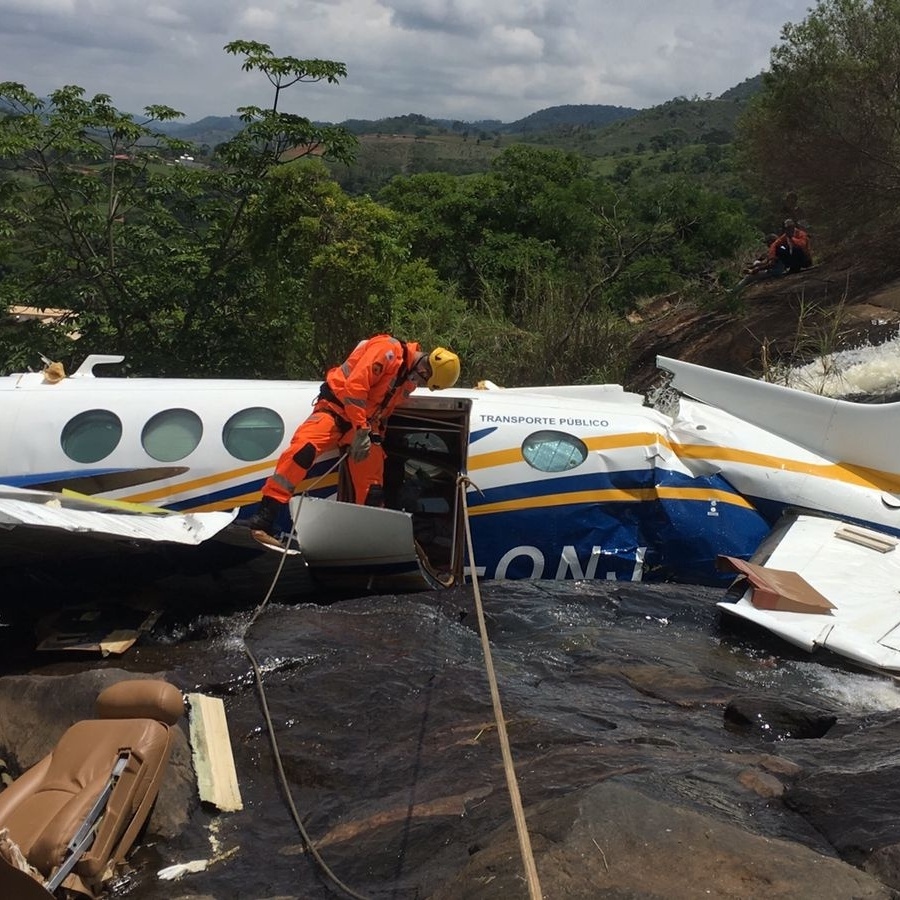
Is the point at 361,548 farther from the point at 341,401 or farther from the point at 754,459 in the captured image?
the point at 754,459

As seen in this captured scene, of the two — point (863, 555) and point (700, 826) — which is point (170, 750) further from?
Answer: point (863, 555)

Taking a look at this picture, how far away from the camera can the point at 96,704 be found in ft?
15.4

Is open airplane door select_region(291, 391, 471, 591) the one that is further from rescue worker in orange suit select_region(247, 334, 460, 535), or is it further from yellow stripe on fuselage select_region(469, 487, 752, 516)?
yellow stripe on fuselage select_region(469, 487, 752, 516)

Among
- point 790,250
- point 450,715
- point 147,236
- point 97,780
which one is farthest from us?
point 790,250

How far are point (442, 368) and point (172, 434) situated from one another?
2.33m

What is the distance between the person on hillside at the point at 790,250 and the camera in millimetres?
18641

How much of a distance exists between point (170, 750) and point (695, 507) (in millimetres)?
4949

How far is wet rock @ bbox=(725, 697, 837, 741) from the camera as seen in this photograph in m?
5.12

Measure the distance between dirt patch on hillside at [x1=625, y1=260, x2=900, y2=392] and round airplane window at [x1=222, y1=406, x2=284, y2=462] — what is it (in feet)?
28.3

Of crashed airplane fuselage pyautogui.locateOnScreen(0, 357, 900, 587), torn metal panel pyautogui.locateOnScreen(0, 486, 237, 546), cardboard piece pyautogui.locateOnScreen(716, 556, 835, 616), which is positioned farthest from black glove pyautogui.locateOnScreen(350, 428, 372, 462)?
cardboard piece pyautogui.locateOnScreen(716, 556, 835, 616)

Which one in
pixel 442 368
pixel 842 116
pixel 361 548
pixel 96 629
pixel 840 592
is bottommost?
pixel 96 629

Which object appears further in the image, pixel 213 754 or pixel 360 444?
pixel 360 444

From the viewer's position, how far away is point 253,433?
7.89 meters

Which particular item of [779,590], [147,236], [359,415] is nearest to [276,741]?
[359,415]
